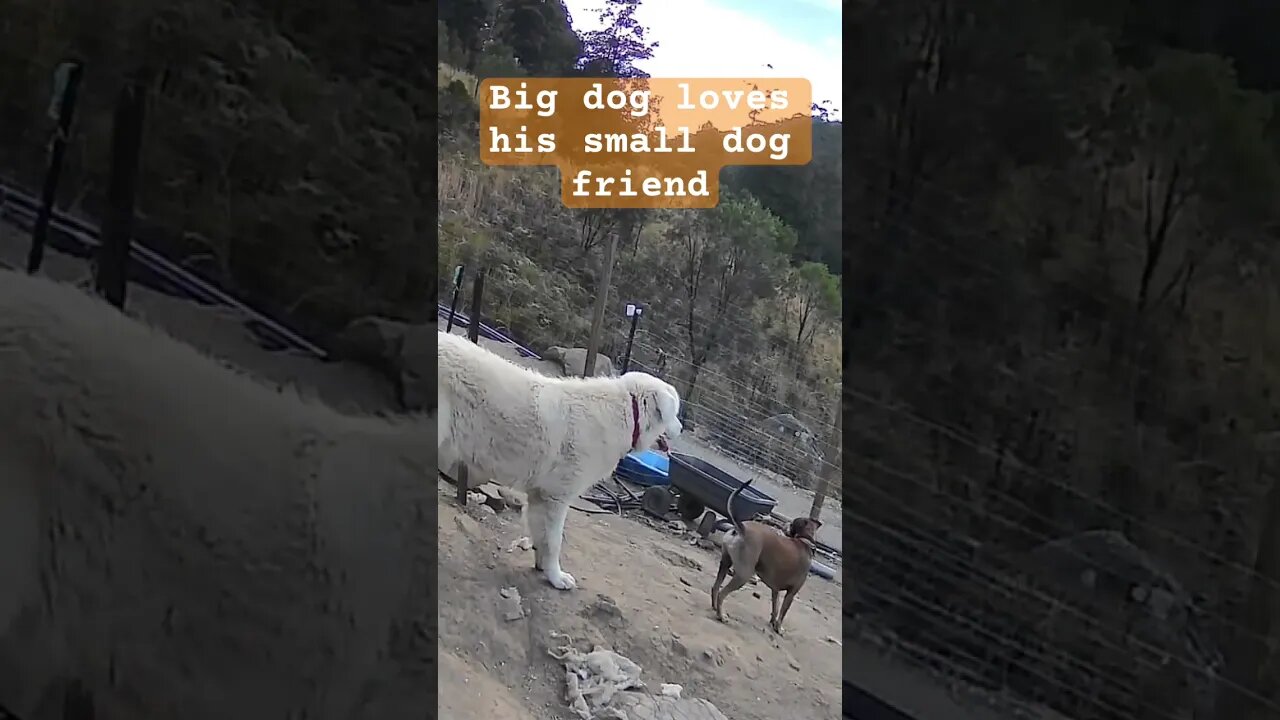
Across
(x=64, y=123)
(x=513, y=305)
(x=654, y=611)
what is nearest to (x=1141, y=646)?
(x=654, y=611)

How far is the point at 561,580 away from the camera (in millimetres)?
1404

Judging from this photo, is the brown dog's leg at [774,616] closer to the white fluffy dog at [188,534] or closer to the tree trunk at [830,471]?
the tree trunk at [830,471]

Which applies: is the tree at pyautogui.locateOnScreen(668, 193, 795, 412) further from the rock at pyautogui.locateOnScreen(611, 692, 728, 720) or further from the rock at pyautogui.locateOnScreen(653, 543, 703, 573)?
the rock at pyautogui.locateOnScreen(611, 692, 728, 720)

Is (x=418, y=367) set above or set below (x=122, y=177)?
below

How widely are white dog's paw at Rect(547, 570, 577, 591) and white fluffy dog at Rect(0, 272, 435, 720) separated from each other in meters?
0.21

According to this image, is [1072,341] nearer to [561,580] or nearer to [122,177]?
[561,580]

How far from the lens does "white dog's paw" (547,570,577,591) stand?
1.40 meters

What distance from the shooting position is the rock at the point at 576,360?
141 centimetres

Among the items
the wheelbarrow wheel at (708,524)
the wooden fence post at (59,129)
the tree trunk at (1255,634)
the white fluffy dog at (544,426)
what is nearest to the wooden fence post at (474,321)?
the white fluffy dog at (544,426)

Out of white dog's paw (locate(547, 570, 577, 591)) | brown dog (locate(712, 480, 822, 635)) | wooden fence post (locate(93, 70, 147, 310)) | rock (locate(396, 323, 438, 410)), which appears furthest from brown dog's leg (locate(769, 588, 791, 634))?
wooden fence post (locate(93, 70, 147, 310))

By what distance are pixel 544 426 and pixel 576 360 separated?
0.13 metres

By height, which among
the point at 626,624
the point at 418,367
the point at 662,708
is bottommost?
the point at 662,708
